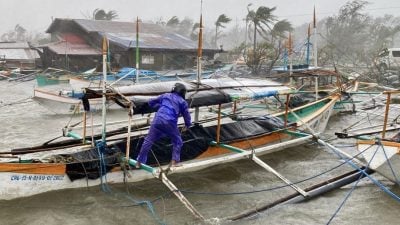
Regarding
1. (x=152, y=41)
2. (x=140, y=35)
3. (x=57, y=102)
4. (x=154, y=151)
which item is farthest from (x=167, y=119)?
(x=140, y=35)

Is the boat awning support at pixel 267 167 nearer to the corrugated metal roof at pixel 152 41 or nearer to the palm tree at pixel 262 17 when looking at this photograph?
the corrugated metal roof at pixel 152 41

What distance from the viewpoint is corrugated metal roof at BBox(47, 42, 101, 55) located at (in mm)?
30222

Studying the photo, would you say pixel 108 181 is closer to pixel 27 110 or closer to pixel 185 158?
pixel 185 158

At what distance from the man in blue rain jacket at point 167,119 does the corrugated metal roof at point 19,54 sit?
3276 centimetres

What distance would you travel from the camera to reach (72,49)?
31.2 metres

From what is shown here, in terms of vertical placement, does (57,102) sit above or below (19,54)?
below

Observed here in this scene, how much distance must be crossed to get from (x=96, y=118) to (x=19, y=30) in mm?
76325

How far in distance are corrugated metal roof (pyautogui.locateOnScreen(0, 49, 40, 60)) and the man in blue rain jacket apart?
107ft

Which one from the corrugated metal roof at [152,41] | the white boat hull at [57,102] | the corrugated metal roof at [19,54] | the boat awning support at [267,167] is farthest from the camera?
the corrugated metal roof at [19,54]

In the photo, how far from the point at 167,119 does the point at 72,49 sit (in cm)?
2630

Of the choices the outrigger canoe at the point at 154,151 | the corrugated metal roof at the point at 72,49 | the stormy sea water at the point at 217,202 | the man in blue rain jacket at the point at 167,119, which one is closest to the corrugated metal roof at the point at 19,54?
the corrugated metal roof at the point at 72,49

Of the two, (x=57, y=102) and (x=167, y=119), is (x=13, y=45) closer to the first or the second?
(x=57, y=102)

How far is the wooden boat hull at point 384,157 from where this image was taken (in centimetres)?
747

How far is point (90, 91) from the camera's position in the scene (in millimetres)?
6852
